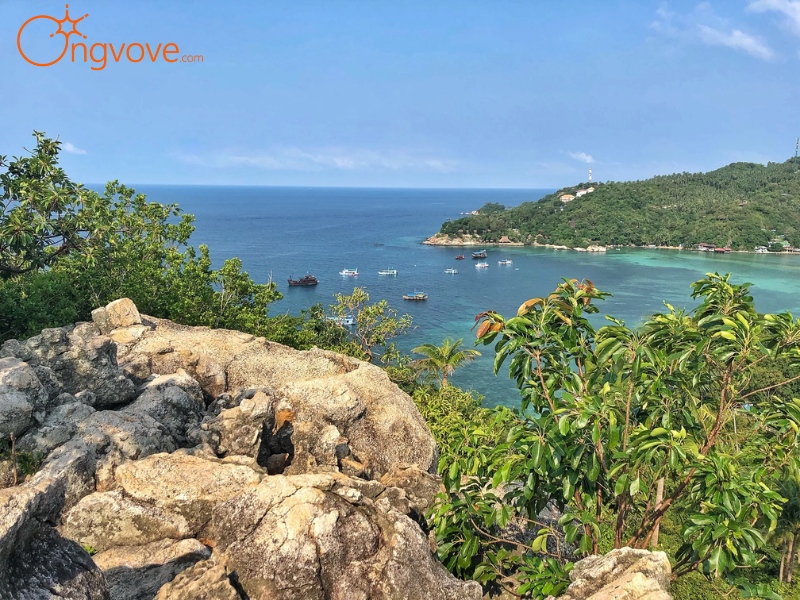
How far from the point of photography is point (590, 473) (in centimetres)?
605

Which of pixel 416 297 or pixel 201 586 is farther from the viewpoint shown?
pixel 416 297

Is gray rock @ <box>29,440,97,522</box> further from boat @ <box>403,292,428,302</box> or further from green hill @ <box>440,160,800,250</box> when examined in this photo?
green hill @ <box>440,160,800,250</box>

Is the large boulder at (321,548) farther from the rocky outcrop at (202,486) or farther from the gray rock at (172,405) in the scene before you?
the gray rock at (172,405)

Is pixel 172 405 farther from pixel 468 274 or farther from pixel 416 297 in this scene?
pixel 468 274

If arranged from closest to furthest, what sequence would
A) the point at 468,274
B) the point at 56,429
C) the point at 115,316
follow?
the point at 56,429 → the point at 115,316 → the point at 468,274

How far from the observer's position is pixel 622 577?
5.95 metres

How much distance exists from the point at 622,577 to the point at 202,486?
20.8ft

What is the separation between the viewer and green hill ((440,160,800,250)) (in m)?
138

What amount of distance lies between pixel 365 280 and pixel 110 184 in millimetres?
67084

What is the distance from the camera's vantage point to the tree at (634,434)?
18.1 feet

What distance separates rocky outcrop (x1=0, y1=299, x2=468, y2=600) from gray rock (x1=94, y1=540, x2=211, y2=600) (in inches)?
0.9

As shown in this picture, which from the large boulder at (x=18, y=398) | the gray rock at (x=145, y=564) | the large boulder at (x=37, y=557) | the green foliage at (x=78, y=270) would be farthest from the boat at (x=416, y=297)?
the large boulder at (x=37, y=557)

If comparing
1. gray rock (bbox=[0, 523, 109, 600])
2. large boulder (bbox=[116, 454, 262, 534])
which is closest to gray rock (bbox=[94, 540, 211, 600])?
large boulder (bbox=[116, 454, 262, 534])

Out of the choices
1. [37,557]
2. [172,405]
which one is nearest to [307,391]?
[172,405]
